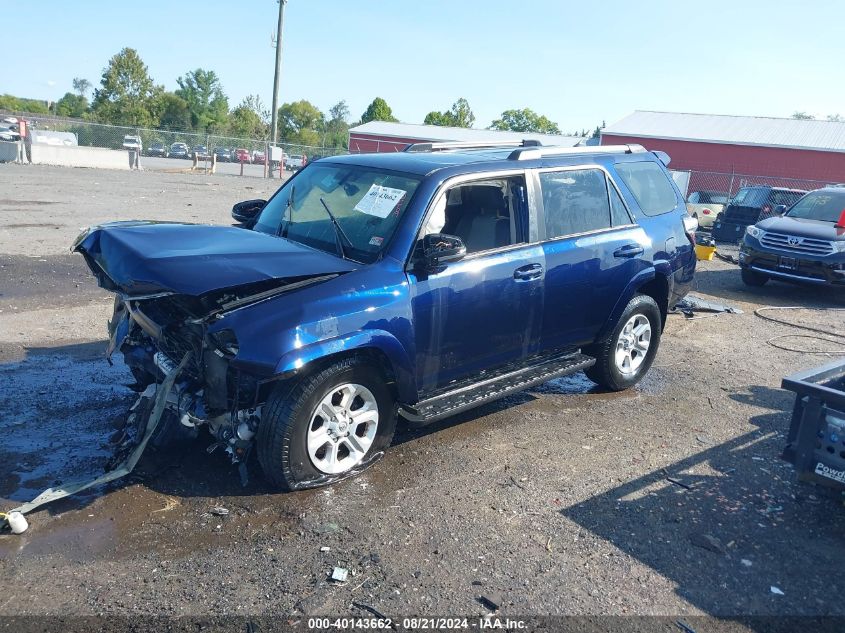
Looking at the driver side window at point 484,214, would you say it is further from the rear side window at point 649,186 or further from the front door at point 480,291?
the rear side window at point 649,186

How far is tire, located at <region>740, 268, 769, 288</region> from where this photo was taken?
1222 centimetres

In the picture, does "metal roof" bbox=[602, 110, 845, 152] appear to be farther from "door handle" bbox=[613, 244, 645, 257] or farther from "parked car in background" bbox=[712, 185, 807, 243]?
"door handle" bbox=[613, 244, 645, 257]

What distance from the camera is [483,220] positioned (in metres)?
5.13

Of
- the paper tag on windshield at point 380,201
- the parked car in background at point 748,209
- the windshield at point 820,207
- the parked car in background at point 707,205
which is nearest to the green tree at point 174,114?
the parked car in background at point 707,205

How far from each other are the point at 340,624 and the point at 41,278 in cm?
779

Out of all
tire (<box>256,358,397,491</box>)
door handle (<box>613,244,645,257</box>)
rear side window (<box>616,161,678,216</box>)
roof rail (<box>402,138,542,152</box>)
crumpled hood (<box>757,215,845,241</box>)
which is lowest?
tire (<box>256,358,397,491</box>)

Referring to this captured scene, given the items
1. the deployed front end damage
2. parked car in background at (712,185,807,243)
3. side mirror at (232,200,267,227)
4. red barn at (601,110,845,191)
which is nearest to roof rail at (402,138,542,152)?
side mirror at (232,200,267,227)

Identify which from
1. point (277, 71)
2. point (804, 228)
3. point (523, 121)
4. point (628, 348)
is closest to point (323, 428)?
point (628, 348)

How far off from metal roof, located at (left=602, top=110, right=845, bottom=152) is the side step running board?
3684 cm

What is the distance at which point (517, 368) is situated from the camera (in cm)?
538

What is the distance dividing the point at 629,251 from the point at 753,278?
7.58 m

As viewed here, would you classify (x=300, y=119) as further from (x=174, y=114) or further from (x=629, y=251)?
(x=629, y=251)

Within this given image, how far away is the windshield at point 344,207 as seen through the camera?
186 inches

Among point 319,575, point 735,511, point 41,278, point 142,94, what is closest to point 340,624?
point 319,575
